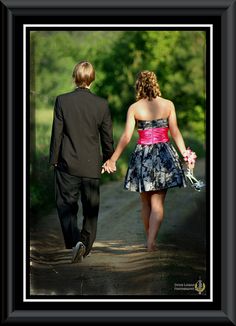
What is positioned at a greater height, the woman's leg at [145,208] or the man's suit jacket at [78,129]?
the man's suit jacket at [78,129]

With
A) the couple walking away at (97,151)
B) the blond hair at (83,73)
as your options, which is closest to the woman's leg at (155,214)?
the couple walking away at (97,151)

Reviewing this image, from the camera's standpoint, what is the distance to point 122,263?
9.83m

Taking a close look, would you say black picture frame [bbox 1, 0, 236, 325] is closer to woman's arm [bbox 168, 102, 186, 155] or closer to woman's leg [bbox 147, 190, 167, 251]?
woman's arm [bbox 168, 102, 186, 155]

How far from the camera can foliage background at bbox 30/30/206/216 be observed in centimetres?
1024

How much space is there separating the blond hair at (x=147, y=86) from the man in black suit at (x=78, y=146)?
36cm

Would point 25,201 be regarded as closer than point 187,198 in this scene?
Yes

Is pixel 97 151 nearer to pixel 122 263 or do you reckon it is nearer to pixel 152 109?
pixel 152 109

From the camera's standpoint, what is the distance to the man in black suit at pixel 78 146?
32.1 ft

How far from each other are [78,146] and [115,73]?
2.55m

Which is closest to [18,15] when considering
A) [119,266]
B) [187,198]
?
[119,266]

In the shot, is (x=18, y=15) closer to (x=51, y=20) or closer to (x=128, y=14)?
(x=51, y=20)

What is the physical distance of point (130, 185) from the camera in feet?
32.7

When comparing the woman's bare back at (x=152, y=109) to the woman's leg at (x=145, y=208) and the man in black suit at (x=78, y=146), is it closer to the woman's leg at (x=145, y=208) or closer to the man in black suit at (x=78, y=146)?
the man in black suit at (x=78, y=146)

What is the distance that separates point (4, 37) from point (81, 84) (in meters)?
1.03
